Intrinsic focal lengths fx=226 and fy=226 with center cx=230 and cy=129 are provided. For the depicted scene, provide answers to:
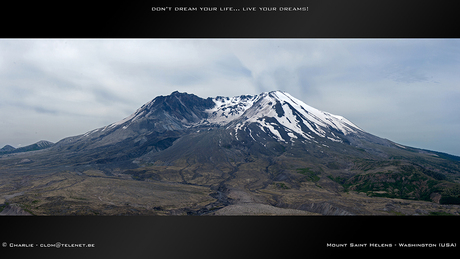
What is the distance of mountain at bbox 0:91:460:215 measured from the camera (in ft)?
187

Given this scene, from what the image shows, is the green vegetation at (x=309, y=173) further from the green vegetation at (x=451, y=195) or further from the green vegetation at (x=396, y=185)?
the green vegetation at (x=451, y=195)

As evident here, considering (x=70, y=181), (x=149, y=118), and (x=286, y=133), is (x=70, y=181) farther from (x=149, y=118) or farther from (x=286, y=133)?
(x=286, y=133)

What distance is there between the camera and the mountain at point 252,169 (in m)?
57.0

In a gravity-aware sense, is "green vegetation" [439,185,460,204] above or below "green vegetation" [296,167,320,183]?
below

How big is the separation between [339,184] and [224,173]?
146 feet

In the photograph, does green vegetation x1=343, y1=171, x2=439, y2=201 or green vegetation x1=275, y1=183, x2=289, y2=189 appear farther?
green vegetation x1=275, y1=183, x2=289, y2=189

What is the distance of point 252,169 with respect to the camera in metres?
101

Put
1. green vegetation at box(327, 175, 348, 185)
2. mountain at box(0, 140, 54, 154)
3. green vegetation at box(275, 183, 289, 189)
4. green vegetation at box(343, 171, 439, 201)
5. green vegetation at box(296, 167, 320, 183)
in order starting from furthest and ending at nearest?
mountain at box(0, 140, 54, 154)
green vegetation at box(296, 167, 320, 183)
green vegetation at box(327, 175, 348, 185)
green vegetation at box(275, 183, 289, 189)
green vegetation at box(343, 171, 439, 201)

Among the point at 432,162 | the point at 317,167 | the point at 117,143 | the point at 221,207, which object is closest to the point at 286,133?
the point at 317,167

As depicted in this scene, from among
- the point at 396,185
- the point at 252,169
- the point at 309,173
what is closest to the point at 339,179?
the point at 309,173

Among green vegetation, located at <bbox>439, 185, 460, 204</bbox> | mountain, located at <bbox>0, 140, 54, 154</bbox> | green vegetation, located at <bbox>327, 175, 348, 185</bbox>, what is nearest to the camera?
green vegetation, located at <bbox>439, 185, 460, 204</bbox>

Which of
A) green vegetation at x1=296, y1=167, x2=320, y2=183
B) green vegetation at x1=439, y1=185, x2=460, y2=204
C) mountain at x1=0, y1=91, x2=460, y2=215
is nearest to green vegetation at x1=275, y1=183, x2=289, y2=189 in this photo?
mountain at x1=0, y1=91, x2=460, y2=215

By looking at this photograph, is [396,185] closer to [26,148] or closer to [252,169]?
[252,169]

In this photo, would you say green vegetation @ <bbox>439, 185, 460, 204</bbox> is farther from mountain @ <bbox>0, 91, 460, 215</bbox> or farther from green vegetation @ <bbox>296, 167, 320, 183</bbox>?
green vegetation @ <bbox>296, 167, 320, 183</bbox>
